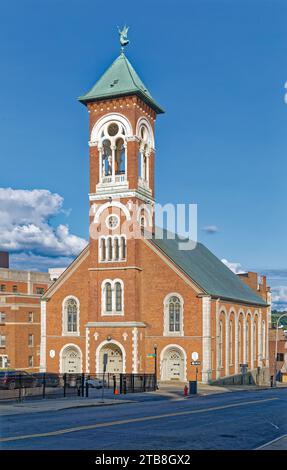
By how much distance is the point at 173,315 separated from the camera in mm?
59250

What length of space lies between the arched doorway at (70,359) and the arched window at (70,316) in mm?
1617

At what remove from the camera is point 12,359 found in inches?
2726

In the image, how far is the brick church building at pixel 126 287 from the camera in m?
58.6

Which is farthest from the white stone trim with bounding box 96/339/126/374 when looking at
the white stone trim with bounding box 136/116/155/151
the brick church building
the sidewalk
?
the sidewalk

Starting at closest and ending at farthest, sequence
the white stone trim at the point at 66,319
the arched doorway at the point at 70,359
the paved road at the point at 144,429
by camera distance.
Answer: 1. the paved road at the point at 144,429
2. the arched doorway at the point at 70,359
3. the white stone trim at the point at 66,319

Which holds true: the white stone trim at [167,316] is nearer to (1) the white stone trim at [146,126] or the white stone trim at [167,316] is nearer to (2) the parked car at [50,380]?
(2) the parked car at [50,380]

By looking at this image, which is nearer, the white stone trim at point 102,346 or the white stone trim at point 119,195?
the white stone trim at point 102,346

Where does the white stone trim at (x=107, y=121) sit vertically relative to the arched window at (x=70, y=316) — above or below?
above

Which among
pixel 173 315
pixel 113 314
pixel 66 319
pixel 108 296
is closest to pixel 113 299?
pixel 108 296

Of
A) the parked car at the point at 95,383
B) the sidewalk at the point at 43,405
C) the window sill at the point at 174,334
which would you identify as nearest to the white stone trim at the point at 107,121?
the window sill at the point at 174,334

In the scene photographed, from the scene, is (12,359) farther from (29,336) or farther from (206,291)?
(206,291)

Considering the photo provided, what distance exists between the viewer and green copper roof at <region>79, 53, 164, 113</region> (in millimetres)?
60562

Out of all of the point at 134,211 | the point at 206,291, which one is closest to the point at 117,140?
the point at 134,211

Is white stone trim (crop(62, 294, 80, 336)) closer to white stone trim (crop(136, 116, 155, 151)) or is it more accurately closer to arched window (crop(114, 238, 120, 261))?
arched window (crop(114, 238, 120, 261))
